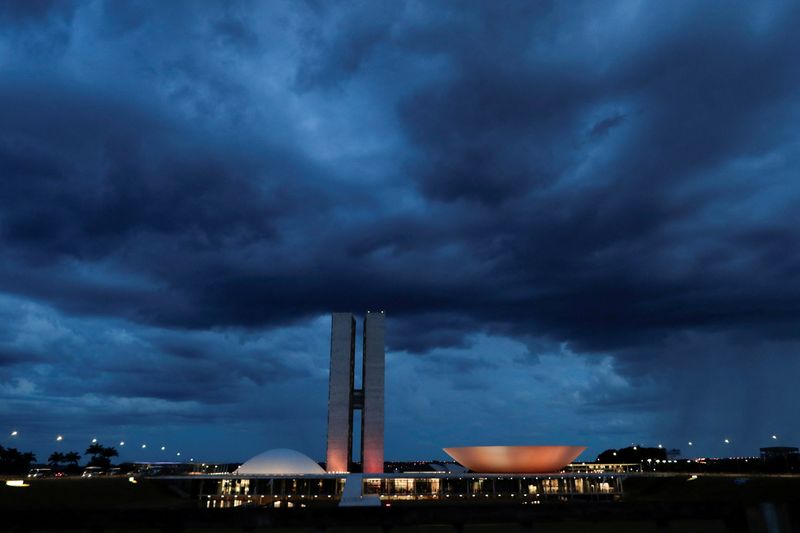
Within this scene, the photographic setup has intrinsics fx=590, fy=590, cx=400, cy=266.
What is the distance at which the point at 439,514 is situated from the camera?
7.79m

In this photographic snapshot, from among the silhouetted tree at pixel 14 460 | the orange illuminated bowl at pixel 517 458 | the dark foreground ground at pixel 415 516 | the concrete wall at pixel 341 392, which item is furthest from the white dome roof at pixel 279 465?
the dark foreground ground at pixel 415 516

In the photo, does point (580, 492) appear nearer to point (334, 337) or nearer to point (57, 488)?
point (334, 337)

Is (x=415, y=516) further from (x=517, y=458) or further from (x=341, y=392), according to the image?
(x=341, y=392)

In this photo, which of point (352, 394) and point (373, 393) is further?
point (352, 394)

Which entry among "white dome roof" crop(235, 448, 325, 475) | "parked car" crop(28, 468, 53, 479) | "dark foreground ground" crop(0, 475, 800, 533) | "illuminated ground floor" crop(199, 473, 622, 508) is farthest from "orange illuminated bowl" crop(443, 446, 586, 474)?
"dark foreground ground" crop(0, 475, 800, 533)

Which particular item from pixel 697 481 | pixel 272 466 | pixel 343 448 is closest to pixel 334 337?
pixel 343 448

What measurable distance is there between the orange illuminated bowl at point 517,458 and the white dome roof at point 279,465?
25.1 m

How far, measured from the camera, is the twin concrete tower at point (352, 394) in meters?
113

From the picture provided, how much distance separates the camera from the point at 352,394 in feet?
394

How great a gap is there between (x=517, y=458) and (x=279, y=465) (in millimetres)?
39283

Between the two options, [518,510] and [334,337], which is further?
[334,337]

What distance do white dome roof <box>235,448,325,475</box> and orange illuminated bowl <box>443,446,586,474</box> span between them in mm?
25091

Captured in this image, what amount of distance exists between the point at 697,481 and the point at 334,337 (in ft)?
227

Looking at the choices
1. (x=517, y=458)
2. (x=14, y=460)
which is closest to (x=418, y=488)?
(x=517, y=458)
